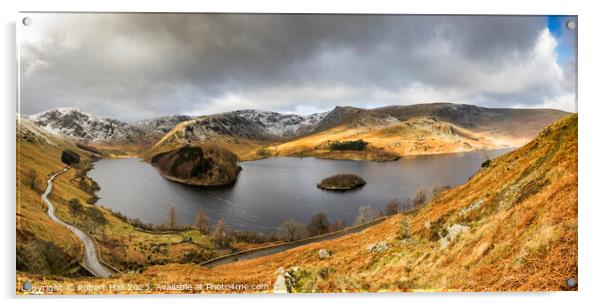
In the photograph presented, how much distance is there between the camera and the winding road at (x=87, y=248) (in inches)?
176

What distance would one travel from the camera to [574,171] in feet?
14.1

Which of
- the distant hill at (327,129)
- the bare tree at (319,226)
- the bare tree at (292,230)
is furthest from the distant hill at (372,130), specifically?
the bare tree at (292,230)

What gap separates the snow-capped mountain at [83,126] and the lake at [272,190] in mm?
521

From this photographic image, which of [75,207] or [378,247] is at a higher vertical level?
[75,207]

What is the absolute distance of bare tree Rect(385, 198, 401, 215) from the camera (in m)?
5.00

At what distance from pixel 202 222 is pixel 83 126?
8.88 feet

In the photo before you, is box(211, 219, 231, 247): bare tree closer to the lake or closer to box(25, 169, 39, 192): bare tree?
the lake

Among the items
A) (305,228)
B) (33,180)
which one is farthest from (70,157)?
(305,228)

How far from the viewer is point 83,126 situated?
482cm

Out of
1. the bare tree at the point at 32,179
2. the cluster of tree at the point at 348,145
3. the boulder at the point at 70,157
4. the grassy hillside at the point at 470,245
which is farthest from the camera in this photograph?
the cluster of tree at the point at 348,145

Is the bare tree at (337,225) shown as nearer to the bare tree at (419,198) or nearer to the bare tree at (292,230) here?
the bare tree at (292,230)

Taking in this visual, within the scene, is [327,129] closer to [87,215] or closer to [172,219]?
[172,219]
